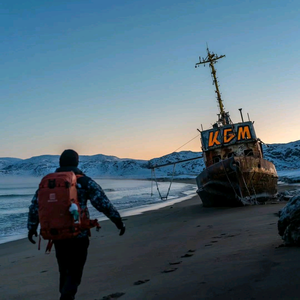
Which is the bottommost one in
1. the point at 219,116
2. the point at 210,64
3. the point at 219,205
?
the point at 219,205

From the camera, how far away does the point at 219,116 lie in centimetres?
2236

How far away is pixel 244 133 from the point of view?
17688 mm

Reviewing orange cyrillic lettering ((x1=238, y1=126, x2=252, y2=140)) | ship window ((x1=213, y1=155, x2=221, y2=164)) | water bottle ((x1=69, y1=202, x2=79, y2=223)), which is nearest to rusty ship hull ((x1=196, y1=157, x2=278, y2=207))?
ship window ((x1=213, y1=155, x2=221, y2=164))

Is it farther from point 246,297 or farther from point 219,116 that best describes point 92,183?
point 219,116

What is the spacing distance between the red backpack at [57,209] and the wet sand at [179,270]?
1.03 m

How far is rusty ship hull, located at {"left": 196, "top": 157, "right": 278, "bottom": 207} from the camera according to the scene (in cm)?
1516

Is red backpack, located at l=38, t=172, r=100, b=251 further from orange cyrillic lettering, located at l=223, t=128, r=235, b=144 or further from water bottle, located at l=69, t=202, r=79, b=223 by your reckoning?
orange cyrillic lettering, located at l=223, t=128, r=235, b=144

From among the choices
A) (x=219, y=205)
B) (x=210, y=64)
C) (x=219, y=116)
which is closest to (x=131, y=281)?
(x=219, y=205)

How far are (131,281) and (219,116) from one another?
19389mm

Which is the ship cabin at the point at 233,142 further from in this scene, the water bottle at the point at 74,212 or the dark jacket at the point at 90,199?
the water bottle at the point at 74,212

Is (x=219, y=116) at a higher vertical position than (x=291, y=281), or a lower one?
higher

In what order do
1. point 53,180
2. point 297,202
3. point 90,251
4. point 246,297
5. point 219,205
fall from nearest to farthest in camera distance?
point 246,297 < point 53,180 < point 297,202 < point 90,251 < point 219,205

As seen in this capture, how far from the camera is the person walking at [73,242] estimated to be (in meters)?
3.43

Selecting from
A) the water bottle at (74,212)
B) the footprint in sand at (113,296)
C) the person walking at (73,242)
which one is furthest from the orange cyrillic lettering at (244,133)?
the water bottle at (74,212)
